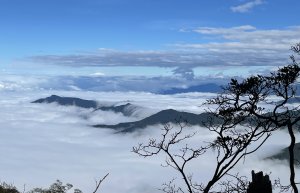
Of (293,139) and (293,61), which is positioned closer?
(293,139)

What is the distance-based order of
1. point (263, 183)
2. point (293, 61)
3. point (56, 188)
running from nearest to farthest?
point (263, 183)
point (293, 61)
point (56, 188)

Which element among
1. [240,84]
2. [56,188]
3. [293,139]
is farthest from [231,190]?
[56,188]

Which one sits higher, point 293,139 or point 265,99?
point 265,99

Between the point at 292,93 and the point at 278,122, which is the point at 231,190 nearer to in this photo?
the point at 278,122

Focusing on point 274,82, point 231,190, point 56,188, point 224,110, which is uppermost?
point 274,82

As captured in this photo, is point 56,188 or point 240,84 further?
point 56,188

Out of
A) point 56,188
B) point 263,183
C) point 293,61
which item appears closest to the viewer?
point 263,183

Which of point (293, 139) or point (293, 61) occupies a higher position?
point (293, 61)

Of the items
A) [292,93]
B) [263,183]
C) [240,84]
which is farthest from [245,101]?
[263,183]

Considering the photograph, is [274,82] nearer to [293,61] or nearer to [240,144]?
[293,61]
